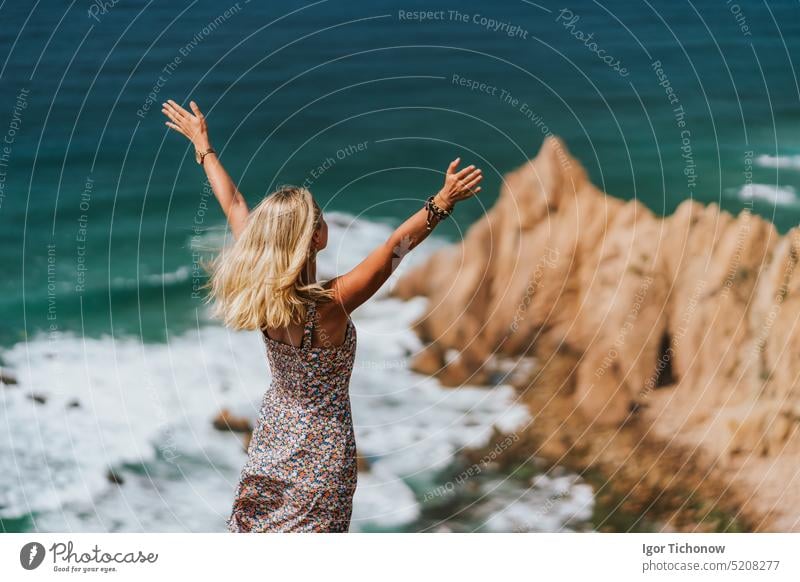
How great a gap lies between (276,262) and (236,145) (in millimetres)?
1721

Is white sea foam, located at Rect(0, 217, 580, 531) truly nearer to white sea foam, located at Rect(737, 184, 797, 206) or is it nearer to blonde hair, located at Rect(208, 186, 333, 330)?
white sea foam, located at Rect(737, 184, 797, 206)

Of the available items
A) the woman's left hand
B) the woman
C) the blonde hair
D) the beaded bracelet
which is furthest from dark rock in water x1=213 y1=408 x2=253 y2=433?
the beaded bracelet

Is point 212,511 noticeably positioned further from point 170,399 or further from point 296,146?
point 296,146

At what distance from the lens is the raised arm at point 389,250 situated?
307cm

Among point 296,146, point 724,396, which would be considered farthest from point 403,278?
point 724,396

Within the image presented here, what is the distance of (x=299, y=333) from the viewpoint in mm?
3160

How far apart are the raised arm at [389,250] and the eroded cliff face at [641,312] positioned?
1630mm

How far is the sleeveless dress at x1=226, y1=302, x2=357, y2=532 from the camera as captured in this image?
3.22m

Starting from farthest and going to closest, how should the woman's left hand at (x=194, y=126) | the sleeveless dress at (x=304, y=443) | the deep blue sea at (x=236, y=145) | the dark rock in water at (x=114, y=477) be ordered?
the dark rock in water at (x=114, y=477), the deep blue sea at (x=236, y=145), the woman's left hand at (x=194, y=126), the sleeveless dress at (x=304, y=443)

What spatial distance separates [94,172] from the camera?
4.62 metres

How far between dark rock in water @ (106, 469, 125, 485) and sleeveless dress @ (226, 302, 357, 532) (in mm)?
1436

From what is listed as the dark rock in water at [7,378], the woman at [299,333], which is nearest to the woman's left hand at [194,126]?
the woman at [299,333]

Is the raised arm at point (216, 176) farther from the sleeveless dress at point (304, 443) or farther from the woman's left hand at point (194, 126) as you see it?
the sleeveless dress at point (304, 443)

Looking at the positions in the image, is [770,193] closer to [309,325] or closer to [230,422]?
[309,325]
